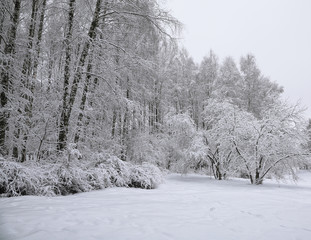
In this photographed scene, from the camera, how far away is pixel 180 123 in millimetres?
11312

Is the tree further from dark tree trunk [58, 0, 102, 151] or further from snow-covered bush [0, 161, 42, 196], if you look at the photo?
snow-covered bush [0, 161, 42, 196]

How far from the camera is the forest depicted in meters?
4.95

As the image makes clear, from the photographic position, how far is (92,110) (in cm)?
720

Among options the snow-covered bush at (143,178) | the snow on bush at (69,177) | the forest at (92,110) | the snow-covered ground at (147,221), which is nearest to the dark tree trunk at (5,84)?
the forest at (92,110)

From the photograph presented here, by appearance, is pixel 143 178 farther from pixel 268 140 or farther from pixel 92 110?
pixel 268 140

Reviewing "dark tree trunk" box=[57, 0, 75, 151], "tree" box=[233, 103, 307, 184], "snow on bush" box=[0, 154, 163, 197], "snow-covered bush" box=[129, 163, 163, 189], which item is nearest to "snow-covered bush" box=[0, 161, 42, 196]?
"snow on bush" box=[0, 154, 163, 197]

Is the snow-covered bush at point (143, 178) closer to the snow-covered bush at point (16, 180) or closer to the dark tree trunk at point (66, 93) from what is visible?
the dark tree trunk at point (66, 93)

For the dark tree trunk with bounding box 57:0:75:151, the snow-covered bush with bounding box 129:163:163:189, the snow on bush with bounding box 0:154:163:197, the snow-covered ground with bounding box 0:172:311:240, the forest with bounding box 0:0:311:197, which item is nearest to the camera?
the snow-covered ground with bounding box 0:172:311:240

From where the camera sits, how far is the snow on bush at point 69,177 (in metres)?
4.04

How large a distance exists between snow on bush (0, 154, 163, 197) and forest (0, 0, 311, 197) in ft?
0.08

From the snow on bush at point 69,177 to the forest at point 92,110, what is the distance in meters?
0.02

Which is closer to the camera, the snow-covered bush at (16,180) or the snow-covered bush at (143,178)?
the snow-covered bush at (16,180)

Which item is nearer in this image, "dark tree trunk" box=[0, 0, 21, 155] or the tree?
"dark tree trunk" box=[0, 0, 21, 155]

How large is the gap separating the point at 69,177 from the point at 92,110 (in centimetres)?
312
